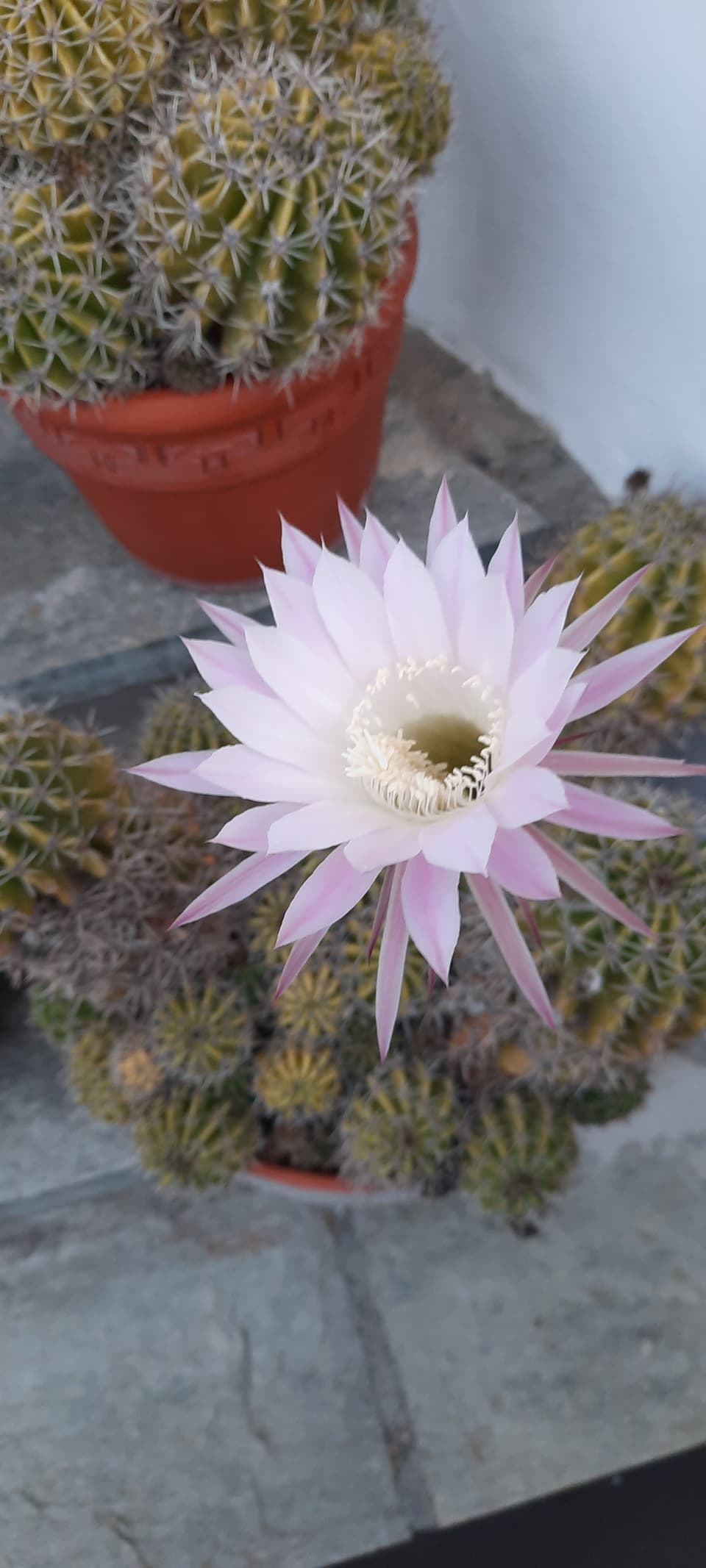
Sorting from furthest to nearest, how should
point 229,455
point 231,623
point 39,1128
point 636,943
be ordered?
point 39,1128 < point 229,455 < point 636,943 < point 231,623

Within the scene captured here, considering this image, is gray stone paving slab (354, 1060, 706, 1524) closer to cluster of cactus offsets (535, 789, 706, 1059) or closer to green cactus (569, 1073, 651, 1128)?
green cactus (569, 1073, 651, 1128)

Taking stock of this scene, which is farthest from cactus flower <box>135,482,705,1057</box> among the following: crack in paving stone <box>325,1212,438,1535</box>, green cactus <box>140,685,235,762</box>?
crack in paving stone <box>325,1212,438,1535</box>

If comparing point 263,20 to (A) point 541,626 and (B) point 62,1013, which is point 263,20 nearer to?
(A) point 541,626

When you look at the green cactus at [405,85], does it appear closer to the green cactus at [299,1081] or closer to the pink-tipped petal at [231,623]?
the pink-tipped petal at [231,623]

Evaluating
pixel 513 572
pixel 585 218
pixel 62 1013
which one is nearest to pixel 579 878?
pixel 513 572

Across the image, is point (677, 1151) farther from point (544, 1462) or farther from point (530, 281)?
point (530, 281)

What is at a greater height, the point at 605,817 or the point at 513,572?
the point at 513,572

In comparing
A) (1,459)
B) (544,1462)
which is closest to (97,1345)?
(544,1462)
